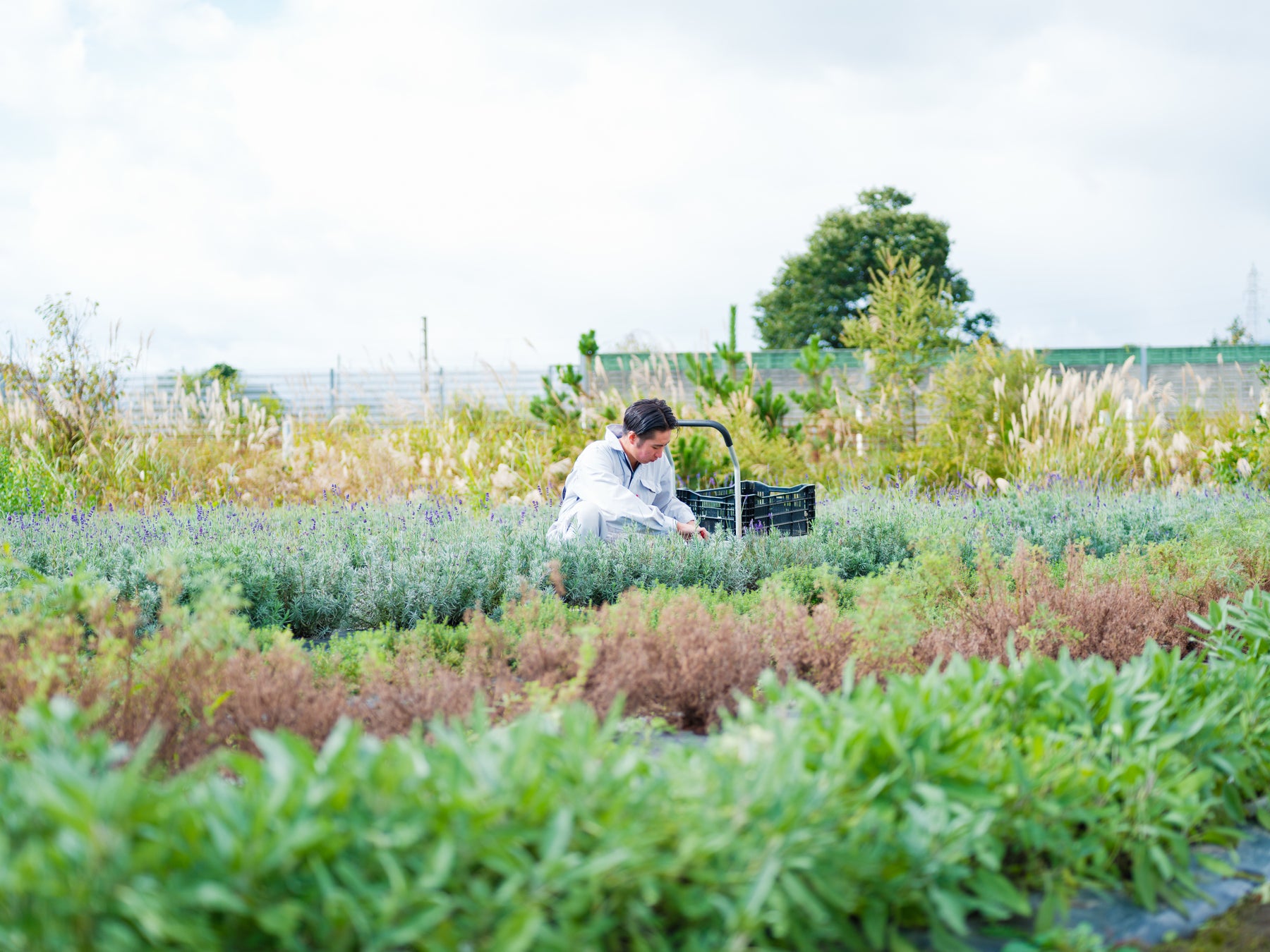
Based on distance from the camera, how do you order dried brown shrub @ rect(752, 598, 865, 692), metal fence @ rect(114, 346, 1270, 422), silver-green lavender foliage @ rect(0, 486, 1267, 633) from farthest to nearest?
1. metal fence @ rect(114, 346, 1270, 422)
2. silver-green lavender foliage @ rect(0, 486, 1267, 633)
3. dried brown shrub @ rect(752, 598, 865, 692)

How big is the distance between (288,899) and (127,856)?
222mm

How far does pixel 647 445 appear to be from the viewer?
16.2ft

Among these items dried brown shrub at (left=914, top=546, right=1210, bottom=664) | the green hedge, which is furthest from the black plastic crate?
the green hedge

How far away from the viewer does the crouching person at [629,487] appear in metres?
4.84

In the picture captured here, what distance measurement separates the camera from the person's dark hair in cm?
488

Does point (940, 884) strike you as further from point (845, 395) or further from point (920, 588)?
point (845, 395)

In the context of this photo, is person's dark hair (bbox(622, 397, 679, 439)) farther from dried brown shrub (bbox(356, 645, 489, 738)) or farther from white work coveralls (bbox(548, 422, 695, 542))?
dried brown shrub (bbox(356, 645, 489, 738))

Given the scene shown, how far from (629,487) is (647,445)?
326mm

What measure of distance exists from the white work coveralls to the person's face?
0.07 m

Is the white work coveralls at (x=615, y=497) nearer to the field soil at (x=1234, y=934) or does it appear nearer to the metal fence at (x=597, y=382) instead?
the field soil at (x=1234, y=934)

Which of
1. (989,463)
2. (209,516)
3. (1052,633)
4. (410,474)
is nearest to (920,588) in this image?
(1052,633)

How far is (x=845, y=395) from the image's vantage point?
34.0 ft

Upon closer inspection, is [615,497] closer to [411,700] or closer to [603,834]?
[411,700]

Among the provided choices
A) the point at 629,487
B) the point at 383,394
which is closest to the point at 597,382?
the point at 383,394
